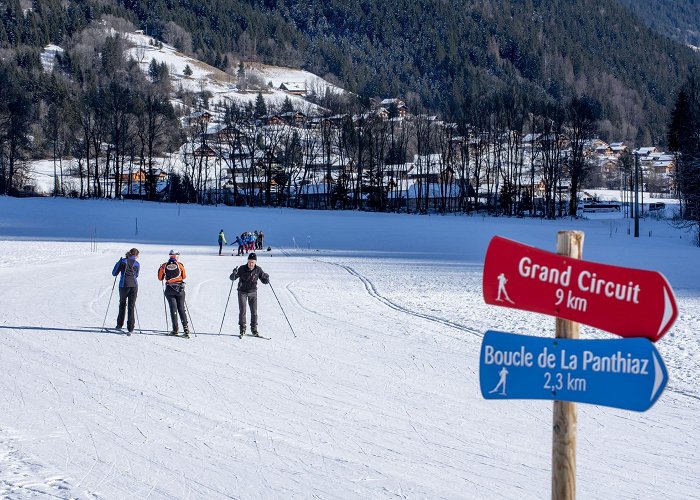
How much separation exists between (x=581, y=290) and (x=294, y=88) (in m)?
197

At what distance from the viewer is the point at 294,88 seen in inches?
7638

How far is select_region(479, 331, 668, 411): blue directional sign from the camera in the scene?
307 centimetres

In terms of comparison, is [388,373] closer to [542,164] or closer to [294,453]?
[294,453]

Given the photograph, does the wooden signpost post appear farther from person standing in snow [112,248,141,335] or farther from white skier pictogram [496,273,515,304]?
person standing in snow [112,248,141,335]

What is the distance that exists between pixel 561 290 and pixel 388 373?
787 centimetres

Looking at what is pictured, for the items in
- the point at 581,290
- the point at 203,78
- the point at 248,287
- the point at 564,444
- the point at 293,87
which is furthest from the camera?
the point at 293,87

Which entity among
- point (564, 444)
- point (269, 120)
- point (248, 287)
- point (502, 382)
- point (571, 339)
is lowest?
point (248, 287)

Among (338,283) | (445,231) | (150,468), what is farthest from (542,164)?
(150,468)

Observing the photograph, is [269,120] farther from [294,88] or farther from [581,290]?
[294,88]

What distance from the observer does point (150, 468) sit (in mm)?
6805

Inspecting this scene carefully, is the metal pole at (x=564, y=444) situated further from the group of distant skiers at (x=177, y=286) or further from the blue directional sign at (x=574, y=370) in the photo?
the group of distant skiers at (x=177, y=286)

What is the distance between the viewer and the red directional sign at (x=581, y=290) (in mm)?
3043

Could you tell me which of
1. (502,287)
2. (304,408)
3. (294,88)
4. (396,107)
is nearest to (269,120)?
(396,107)

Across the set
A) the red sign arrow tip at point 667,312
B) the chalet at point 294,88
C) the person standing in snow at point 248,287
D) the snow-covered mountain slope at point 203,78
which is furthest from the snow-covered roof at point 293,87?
the red sign arrow tip at point 667,312
